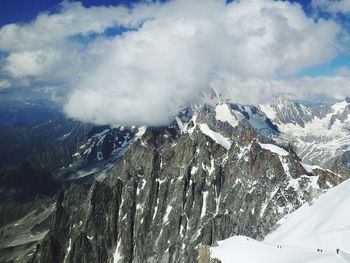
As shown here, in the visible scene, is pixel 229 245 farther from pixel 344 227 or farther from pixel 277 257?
pixel 344 227

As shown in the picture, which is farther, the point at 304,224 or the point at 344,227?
the point at 304,224

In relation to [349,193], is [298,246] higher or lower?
lower

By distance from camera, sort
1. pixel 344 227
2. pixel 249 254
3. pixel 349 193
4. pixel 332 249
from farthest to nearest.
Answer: pixel 349 193 < pixel 344 227 < pixel 249 254 < pixel 332 249

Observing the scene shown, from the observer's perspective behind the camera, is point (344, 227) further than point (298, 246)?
Yes

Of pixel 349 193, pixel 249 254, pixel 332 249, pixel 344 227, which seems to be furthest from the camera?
pixel 349 193

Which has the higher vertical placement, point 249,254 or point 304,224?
point 304,224

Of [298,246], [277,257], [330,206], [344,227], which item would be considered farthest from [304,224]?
[277,257]

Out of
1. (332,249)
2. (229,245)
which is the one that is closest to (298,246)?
(332,249)

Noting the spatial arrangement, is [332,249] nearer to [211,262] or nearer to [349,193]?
[211,262]

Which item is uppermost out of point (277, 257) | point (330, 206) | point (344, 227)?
point (330, 206)
